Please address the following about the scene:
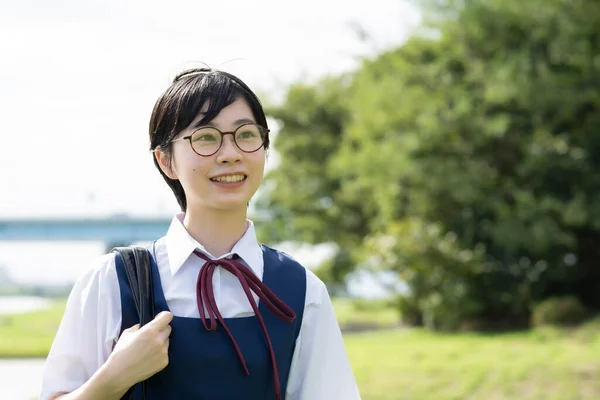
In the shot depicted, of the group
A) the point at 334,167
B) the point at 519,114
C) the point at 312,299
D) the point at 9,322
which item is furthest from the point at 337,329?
the point at 9,322

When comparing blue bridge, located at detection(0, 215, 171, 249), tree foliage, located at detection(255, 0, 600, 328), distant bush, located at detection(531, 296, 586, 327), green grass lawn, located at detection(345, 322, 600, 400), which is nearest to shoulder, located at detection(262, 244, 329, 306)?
green grass lawn, located at detection(345, 322, 600, 400)

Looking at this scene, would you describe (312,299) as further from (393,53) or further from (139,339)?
(393,53)

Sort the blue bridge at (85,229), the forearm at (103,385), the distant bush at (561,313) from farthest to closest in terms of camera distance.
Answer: the blue bridge at (85,229) → the distant bush at (561,313) → the forearm at (103,385)

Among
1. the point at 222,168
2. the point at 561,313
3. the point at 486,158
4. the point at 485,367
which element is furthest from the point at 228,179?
the point at 486,158

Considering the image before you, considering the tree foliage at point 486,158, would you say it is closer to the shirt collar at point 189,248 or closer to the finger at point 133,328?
the shirt collar at point 189,248

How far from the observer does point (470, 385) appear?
8.04 metres

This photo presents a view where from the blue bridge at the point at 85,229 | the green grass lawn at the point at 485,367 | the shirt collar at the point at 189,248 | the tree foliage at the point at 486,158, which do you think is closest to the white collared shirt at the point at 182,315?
the shirt collar at the point at 189,248

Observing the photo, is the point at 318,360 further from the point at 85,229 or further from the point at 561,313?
the point at 85,229

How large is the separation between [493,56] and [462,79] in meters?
0.58

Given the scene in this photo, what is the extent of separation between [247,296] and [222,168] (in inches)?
9.8

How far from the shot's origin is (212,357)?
1.58m

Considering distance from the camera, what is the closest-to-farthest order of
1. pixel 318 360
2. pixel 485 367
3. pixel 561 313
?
1. pixel 318 360
2. pixel 485 367
3. pixel 561 313

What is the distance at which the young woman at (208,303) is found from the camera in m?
1.57

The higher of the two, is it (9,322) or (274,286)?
(274,286)
